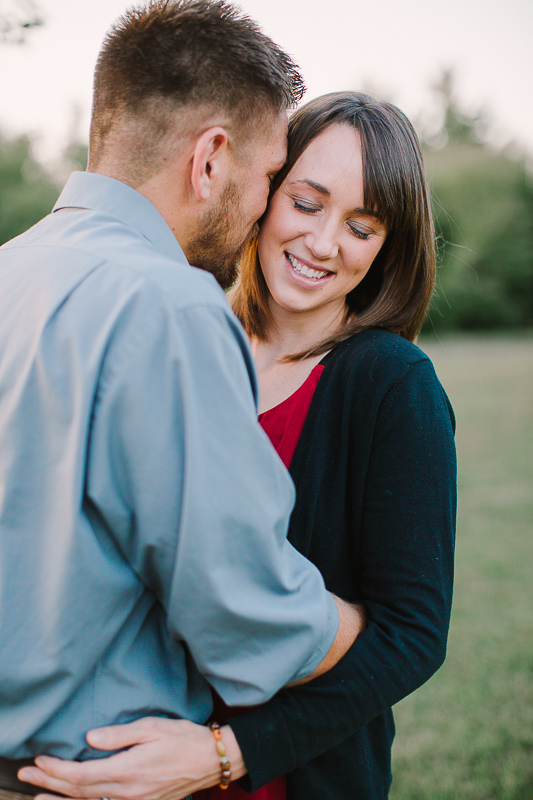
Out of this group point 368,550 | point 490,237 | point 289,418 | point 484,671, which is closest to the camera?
point 368,550

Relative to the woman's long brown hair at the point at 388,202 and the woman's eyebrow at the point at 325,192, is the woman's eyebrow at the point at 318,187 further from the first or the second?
the woman's long brown hair at the point at 388,202

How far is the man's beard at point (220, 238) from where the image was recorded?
5.17 feet

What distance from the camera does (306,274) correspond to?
2029 millimetres

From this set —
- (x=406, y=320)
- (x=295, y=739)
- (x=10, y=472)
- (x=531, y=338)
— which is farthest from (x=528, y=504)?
(x=531, y=338)

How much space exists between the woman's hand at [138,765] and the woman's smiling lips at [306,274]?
1.29m

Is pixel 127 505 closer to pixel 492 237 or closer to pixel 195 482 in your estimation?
pixel 195 482

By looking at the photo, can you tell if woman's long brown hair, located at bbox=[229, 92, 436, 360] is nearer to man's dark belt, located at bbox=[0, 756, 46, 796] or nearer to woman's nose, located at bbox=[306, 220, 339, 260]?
woman's nose, located at bbox=[306, 220, 339, 260]

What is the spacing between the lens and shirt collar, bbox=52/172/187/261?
1319 millimetres

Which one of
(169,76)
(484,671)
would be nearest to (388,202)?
(169,76)

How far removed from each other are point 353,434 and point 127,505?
74 centimetres

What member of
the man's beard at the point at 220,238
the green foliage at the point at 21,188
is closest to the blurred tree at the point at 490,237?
the green foliage at the point at 21,188

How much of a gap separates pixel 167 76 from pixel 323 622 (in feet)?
3.89

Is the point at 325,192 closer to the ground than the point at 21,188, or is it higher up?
higher up

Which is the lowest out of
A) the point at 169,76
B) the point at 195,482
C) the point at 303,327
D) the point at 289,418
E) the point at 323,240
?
the point at 289,418
